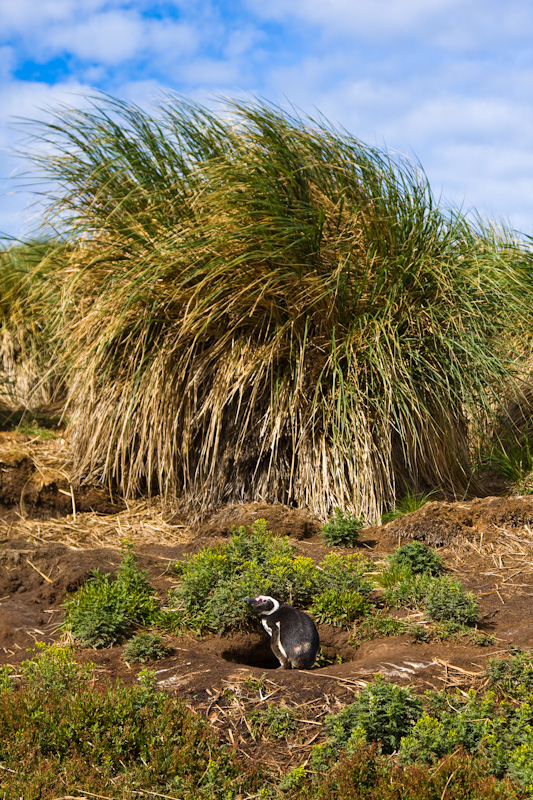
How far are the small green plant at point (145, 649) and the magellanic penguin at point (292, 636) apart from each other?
469 millimetres

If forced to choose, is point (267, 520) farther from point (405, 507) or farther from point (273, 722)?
point (273, 722)

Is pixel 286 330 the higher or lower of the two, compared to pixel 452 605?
higher

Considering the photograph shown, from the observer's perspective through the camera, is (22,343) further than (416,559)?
Yes

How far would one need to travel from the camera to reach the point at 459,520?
4516 mm

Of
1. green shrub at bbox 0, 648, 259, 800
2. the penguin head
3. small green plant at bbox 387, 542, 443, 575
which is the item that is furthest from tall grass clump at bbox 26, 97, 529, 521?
green shrub at bbox 0, 648, 259, 800

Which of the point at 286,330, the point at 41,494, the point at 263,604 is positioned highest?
the point at 286,330

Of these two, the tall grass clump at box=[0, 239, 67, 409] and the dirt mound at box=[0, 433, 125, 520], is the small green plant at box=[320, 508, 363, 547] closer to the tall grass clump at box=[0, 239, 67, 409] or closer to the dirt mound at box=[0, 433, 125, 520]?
the dirt mound at box=[0, 433, 125, 520]

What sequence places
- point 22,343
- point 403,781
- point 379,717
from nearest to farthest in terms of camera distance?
point 403,781 < point 379,717 < point 22,343

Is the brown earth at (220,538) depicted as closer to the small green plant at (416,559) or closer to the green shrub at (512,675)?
the green shrub at (512,675)

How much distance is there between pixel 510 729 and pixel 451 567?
5.51ft

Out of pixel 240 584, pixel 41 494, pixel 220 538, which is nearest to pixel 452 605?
pixel 240 584

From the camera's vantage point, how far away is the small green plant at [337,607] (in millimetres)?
3445

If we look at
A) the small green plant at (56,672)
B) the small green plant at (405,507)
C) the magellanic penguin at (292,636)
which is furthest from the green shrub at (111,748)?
the small green plant at (405,507)

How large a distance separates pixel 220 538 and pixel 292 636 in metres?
1.48
